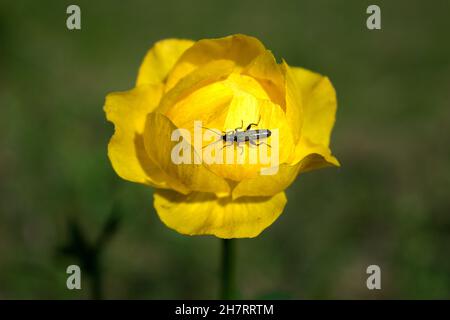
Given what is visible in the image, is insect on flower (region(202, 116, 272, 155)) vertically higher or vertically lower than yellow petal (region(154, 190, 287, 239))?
higher

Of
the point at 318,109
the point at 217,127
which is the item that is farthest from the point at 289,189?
the point at 217,127

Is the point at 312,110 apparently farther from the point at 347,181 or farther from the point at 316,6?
the point at 316,6

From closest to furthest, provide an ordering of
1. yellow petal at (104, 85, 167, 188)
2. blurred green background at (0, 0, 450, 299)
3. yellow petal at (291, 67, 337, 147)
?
1. yellow petal at (104, 85, 167, 188)
2. yellow petal at (291, 67, 337, 147)
3. blurred green background at (0, 0, 450, 299)

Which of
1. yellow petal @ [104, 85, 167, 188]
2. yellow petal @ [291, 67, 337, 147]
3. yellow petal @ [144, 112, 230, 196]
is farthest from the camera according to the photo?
yellow petal @ [291, 67, 337, 147]

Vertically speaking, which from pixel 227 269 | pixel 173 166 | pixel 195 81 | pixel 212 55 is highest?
pixel 212 55

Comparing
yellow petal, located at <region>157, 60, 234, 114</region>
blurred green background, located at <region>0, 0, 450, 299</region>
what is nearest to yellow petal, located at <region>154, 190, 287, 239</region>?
yellow petal, located at <region>157, 60, 234, 114</region>

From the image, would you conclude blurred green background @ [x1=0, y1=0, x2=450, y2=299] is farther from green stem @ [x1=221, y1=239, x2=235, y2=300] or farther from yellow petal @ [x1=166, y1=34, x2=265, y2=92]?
yellow petal @ [x1=166, y1=34, x2=265, y2=92]

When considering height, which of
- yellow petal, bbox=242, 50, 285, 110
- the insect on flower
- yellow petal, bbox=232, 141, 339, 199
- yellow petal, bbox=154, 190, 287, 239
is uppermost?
yellow petal, bbox=242, 50, 285, 110

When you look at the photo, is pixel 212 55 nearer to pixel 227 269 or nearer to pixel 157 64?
pixel 157 64
